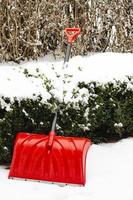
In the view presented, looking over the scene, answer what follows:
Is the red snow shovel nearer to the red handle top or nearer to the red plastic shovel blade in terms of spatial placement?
the red plastic shovel blade

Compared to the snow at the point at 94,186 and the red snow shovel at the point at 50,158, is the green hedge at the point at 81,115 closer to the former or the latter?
the red snow shovel at the point at 50,158

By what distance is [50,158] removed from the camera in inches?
179

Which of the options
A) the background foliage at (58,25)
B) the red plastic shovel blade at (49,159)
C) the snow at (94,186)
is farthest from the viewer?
the background foliage at (58,25)

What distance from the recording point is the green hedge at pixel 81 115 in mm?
4727

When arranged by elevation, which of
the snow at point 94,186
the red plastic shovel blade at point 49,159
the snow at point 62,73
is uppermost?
the snow at point 62,73

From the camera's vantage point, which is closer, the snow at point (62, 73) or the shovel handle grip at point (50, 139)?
the shovel handle grip at point (50, 139)

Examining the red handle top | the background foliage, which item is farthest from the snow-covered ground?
the background foliage

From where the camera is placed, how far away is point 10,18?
7.09m

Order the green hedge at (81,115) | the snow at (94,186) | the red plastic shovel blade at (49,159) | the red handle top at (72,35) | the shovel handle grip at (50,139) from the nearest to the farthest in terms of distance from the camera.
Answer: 1. the snow at (94,186)
2. the red plastic shovel blade at (49,159)
3. the shovel handle grip at (50,139)
4. the green hedge at (81,115)
5. the red handle top at (72,35)

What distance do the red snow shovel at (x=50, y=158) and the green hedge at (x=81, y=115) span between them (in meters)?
0.19

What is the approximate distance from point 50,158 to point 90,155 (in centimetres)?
76

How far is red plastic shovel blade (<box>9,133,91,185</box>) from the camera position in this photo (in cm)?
446

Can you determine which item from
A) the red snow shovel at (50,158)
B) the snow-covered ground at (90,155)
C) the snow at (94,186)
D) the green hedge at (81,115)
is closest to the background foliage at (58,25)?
the snow-covered ground at (90,155)

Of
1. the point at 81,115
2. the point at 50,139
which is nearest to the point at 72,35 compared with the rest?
the point at 81,115
